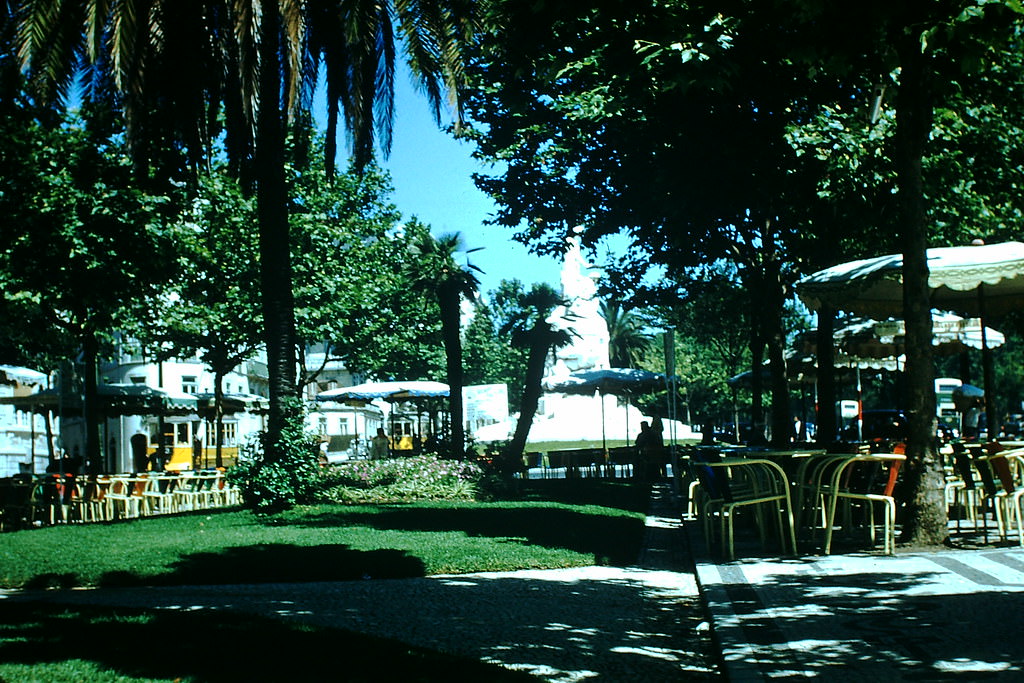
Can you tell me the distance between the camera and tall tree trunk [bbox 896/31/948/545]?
9.43 metres

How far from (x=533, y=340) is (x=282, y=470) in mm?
20890

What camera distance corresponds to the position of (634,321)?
10206cm

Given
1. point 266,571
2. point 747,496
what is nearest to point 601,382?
point 747,496

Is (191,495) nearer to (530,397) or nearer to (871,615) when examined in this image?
(530,397)

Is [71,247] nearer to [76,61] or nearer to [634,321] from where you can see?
[76,61]

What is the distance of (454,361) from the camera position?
3016 centimetres

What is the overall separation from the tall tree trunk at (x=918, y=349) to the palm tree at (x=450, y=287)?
14809mm

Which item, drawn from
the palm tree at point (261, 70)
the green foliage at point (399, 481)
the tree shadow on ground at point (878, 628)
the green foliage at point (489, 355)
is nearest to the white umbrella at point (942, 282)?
the tree shadow on ground at point (878, 628)

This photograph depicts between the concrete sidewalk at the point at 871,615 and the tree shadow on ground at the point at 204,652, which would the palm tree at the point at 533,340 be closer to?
the concrete sidewalk at the point at 871,615

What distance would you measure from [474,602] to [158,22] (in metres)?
10.1

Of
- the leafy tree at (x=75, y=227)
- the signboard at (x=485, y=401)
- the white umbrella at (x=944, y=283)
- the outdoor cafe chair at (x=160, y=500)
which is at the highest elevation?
the leafy tree at (x=75, y=227)

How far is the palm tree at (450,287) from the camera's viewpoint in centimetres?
2895

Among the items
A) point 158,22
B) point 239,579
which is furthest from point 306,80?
point 239,579

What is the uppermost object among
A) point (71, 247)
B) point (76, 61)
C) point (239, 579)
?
point (76, 61)
